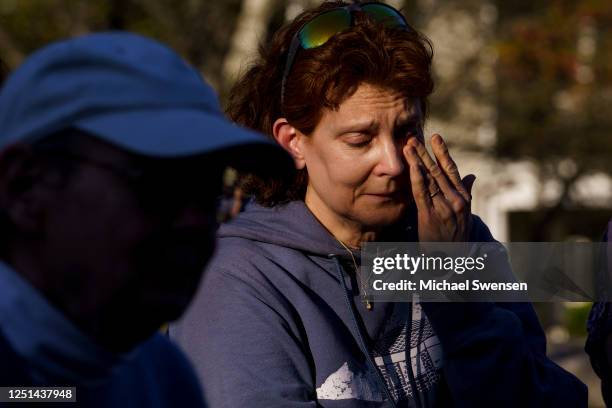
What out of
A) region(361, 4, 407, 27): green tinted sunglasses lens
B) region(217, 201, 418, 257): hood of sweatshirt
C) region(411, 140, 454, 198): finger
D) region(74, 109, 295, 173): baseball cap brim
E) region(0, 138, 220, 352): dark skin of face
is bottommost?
region(0, 138, 220, 352): dark skin of face

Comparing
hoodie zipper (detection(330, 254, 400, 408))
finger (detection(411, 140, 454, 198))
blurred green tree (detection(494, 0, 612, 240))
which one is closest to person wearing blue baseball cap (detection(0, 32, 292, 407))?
hoodie zipper (detection(330, 254, 400, 408))

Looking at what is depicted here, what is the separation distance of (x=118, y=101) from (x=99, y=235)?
0.18 m

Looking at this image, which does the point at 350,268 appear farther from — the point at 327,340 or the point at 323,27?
the point at 323,27

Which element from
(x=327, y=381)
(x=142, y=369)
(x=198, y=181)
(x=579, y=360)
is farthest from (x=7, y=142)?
(x=579, y=360)

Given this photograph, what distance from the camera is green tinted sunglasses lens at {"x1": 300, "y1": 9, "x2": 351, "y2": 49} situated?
3.26 metres

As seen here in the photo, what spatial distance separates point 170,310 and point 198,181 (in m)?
0.18

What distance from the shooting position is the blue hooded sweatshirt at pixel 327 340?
2891 millimetres

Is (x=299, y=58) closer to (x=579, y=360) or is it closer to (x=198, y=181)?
(x=198, y=181)

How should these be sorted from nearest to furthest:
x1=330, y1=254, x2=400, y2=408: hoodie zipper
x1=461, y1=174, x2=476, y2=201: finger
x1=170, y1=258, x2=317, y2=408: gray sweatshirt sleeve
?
x1=170, y1=258, x2=317, y2=408: gray sweatshirt sleeve, x1=330, y1=254, x2=400, y2=408: hoodie zipper, x1=461, y1=174, x2=476, y2=201: finger

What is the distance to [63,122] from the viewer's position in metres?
1.54

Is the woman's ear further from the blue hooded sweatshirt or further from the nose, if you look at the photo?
the nose

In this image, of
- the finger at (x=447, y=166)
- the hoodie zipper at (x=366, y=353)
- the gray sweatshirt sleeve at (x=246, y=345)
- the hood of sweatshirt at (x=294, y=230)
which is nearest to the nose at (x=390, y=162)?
the finger at (x=447, y=166)

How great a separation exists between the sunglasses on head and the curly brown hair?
0.06 feet

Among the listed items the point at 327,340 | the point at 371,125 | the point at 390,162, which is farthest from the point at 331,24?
the point at 327,340
